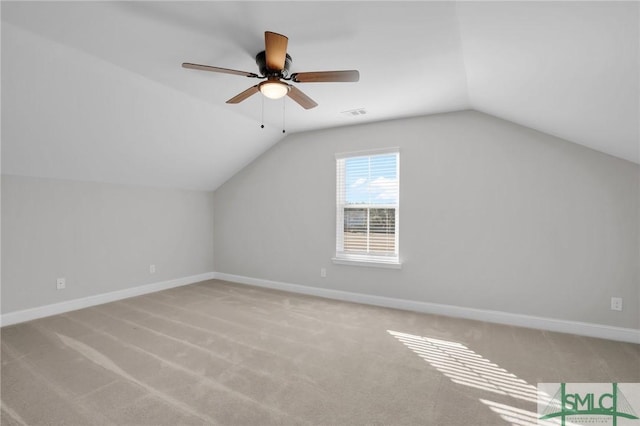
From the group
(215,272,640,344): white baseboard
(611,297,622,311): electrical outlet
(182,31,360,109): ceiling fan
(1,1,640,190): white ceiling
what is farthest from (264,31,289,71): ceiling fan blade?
(611,297,622,311): electrical outlet

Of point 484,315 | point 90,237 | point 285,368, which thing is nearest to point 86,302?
point 90,237

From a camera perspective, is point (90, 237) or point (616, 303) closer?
point (616, 303)

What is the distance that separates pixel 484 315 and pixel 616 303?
1175mm

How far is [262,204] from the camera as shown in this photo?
16.8ft

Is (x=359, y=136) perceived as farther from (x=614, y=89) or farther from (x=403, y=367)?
(x=403, y=367)

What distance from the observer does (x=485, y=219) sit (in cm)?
352

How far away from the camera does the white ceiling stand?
185cm

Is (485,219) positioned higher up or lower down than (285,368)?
higher up

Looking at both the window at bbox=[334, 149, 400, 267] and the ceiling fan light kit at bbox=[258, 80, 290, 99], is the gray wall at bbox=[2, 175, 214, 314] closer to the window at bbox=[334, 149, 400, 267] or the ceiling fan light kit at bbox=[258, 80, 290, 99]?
the window at bbox=[334, 149, 400, 267]

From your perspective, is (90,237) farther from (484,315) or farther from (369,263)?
(484,315)

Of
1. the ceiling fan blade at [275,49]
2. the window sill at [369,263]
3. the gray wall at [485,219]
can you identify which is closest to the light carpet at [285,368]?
the gray wall at [485,219]

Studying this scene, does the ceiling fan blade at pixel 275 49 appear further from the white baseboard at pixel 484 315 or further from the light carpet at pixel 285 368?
the white baseboard at pixel 484 315

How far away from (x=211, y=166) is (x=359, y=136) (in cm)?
240

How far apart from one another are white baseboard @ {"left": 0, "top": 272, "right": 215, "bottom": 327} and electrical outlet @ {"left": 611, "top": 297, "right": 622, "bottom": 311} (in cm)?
560
